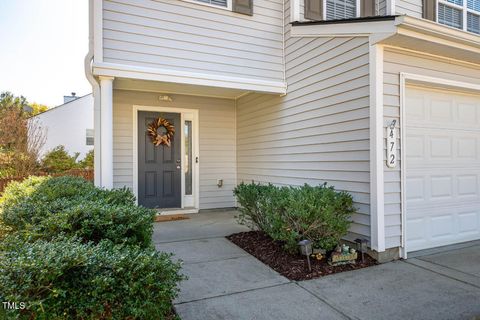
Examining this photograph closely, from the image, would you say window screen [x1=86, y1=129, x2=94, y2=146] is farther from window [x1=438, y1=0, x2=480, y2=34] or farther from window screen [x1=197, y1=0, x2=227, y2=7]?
window [x1=438, y1=0, x2=480, y2=34]

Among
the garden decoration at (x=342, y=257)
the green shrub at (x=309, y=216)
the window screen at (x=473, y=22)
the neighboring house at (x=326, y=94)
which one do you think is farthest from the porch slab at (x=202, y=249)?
the window screen at (x=473, y=22)

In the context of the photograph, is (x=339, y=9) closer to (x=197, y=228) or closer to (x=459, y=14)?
(x=459, y=14)

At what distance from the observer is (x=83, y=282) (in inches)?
61.1

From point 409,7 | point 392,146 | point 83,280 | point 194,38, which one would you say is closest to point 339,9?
point 409,7

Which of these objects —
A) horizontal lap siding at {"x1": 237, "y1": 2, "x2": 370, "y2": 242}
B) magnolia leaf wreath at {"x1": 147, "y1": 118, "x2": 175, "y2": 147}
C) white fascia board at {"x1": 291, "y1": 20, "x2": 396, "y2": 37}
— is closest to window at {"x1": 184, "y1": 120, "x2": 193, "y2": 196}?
magnolia leaf wreath at {"x1": 147, "y1": 118, "x2": 175, "y2": 147}

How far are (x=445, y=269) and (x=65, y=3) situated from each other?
866 centimetres

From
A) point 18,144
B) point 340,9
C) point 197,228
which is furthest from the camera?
point 18,144

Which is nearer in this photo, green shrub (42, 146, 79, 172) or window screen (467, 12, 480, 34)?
window screen (467, 12, 480, 34)

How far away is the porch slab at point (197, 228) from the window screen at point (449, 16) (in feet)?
18.1

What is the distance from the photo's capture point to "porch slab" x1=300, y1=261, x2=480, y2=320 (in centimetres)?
250

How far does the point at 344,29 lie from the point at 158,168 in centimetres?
450

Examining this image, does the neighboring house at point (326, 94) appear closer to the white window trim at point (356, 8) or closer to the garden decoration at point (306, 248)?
the white window trim at point (356, 8)

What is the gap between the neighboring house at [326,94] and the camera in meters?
3.75

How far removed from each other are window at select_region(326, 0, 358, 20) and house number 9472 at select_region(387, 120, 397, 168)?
290 centimetres
